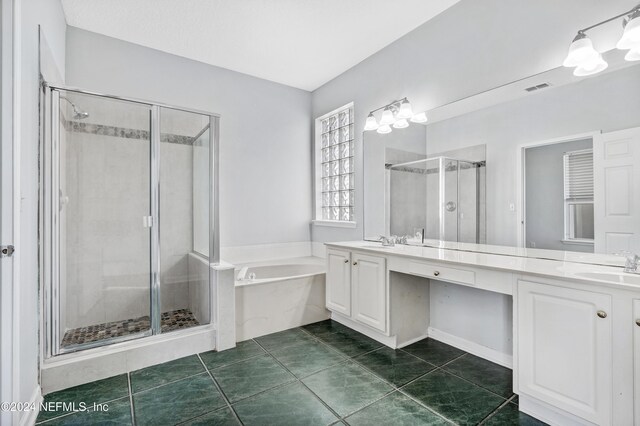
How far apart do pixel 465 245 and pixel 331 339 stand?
131 cm

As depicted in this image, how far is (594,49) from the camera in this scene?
1665 millimetres

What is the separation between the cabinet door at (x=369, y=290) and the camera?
2.39m

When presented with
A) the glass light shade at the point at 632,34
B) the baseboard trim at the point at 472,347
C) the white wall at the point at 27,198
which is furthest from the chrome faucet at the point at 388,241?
the white wall at the point at 27,198

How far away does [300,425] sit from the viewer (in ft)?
5.12

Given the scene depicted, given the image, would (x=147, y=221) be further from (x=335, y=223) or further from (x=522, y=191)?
(x=522, y=191)

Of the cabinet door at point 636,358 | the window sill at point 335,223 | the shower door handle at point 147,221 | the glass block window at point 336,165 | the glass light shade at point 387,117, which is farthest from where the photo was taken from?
the glass block window at point 336,165

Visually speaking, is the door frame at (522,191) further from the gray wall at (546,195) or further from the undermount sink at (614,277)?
the undermount sink at (614,277)

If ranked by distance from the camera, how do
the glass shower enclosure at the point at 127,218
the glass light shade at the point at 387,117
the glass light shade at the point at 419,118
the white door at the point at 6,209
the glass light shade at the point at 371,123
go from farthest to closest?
the glass light shade at the point at 371,123
the glass light shade at the point at 387,117
the glass light shade at the point at 419,118
the glass shower enclosure at the point at 127,218
the white door at the point at 6,209

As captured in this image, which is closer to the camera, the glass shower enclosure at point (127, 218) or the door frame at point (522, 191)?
the door frame at point (522, 191)

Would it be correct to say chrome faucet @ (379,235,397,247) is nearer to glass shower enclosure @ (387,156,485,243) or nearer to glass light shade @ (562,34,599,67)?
glass shower enclosure @ (387,156,485,243)

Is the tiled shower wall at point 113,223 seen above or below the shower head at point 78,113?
below

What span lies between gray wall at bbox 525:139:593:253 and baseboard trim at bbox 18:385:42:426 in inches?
111

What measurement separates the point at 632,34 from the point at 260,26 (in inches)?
97.0

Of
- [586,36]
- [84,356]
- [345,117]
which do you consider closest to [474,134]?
[586,36]
